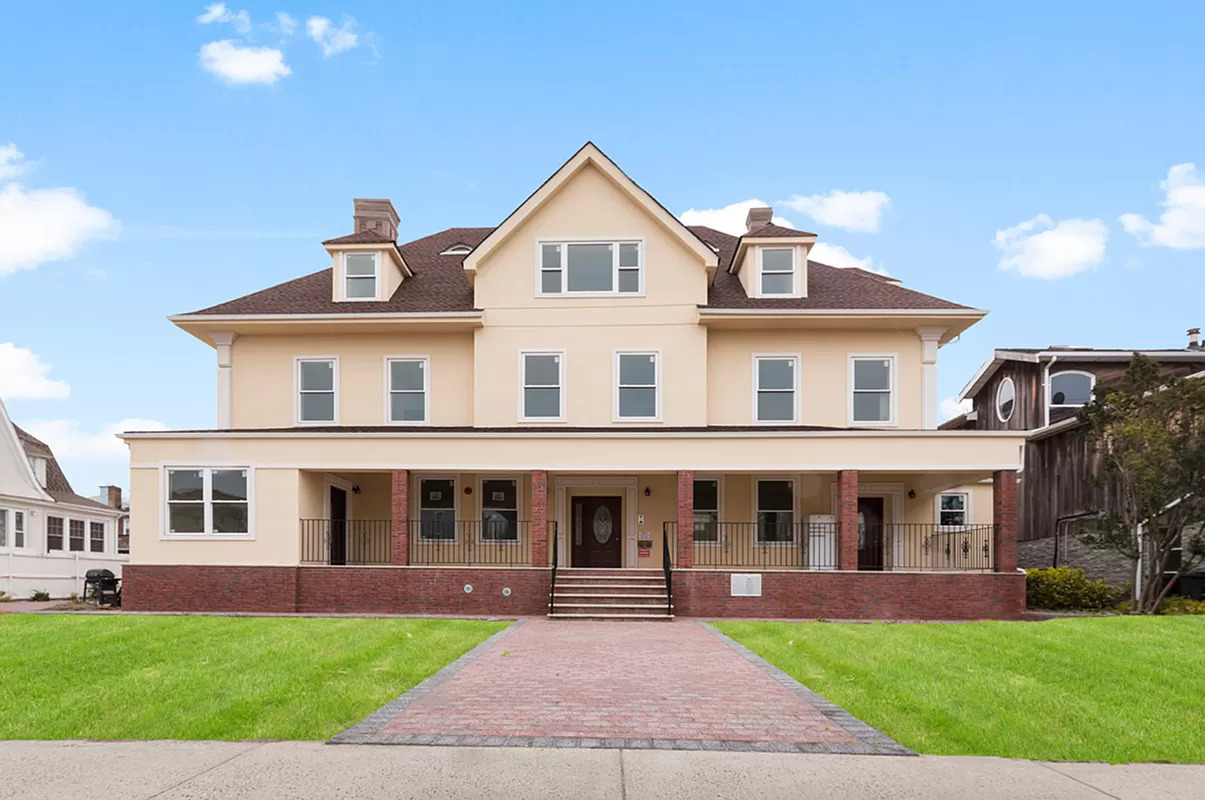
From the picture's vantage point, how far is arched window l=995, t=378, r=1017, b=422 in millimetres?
29125

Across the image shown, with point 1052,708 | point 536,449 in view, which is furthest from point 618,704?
point 536,449

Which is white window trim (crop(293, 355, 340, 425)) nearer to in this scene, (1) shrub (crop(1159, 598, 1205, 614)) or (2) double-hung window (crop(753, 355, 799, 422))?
(2) double-hung window (crop(753, 355, 799, 422))

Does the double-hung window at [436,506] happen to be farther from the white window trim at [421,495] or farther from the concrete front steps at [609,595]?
the concrete front steps at [609,595]

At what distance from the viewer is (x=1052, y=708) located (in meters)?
8.83

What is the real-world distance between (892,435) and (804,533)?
3.85 meters

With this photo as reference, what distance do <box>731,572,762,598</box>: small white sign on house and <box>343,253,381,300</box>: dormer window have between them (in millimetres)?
11496

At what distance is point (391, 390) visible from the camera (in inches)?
915

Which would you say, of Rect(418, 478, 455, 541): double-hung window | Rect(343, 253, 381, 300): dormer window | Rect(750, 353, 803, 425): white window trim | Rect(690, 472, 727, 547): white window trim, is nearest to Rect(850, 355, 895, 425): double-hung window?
Rect(750, 353, 803, 425): white window trim

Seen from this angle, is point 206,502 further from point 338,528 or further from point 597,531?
point 597,531

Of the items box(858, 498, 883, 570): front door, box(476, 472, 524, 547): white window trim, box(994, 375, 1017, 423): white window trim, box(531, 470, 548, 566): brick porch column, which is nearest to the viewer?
box(531, 470, 548, 566): brick porch column

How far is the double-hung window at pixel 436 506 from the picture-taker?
22.9 metres

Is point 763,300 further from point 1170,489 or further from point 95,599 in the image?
point 95,599

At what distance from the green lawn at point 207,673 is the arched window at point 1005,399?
65.8 feet

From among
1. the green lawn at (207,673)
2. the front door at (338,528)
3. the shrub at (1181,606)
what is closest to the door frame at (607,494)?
the front door at (338,528)
